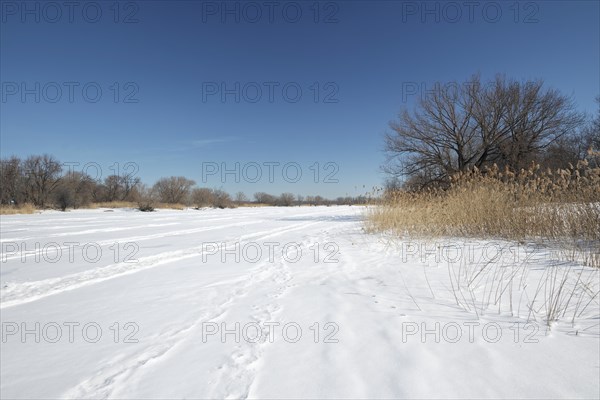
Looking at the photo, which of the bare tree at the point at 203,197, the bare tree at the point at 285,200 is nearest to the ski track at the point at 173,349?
the bare tree at the point at 203,197

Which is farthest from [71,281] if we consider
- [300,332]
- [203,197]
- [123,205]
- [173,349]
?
[203,197]

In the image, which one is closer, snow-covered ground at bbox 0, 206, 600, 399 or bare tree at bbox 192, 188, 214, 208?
snow-covered ground at bbox 0, 206, 600, 399

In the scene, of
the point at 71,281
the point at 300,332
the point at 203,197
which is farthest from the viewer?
the point at 203,197

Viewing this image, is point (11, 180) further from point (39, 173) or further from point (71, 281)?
point (71, 281)

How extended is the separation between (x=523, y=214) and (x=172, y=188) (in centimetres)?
5462

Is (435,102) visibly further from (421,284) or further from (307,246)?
(421,284)

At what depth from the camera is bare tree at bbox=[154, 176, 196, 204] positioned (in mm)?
51562

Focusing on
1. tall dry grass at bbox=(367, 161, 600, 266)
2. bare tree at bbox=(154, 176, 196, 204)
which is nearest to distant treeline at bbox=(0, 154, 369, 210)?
bare tree at bbox=(154, 176, 196, 204)

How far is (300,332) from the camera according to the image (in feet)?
6.22

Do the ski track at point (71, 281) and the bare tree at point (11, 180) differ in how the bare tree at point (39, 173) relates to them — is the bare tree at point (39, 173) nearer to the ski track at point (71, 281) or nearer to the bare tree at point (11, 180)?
the bare tree at point (11, 180)

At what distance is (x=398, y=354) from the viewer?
1.54 m

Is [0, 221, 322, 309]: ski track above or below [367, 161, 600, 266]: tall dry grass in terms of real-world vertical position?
below

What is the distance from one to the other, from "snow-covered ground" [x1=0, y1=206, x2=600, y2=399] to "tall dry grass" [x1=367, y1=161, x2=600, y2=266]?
6.05 ft

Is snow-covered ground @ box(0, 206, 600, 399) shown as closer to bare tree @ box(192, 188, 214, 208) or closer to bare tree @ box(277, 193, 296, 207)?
bare tree @ box(192, 188, 214, 208)
